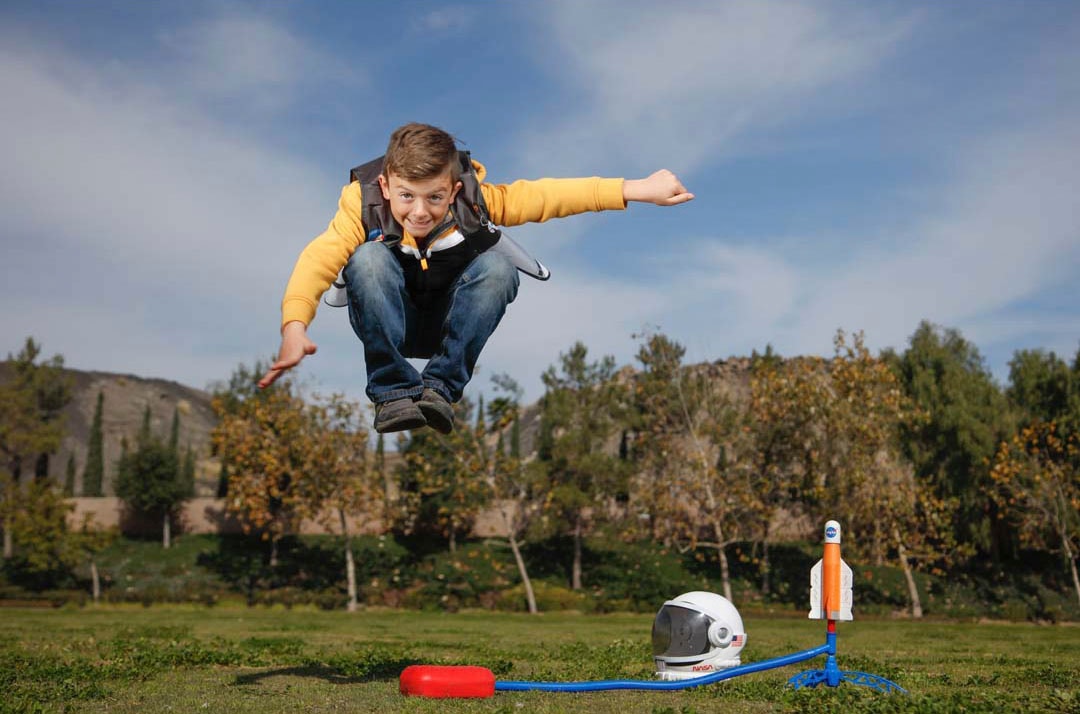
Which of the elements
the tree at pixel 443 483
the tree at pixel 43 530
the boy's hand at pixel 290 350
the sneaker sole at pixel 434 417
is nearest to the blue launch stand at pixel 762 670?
the sneaker sole at pixel 434 417

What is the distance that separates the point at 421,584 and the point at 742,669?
37562 millimetres

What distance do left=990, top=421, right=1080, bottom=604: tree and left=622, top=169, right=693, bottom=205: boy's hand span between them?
34659mm

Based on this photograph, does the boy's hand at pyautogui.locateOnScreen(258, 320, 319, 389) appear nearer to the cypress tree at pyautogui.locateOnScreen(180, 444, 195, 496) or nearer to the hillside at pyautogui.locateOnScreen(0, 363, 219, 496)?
the cypress tree at pyautogui.locateOnScreen(180, 444, 195, 496)

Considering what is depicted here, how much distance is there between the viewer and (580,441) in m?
44.2

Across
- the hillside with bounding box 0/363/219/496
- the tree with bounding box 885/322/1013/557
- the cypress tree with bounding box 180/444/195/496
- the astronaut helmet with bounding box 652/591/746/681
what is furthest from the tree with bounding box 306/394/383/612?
the hillside with bounding box 0/363/219/496

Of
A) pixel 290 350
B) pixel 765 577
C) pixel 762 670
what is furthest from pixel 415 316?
pixel 765 577

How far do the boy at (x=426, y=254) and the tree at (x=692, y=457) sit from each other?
31142 millimetres

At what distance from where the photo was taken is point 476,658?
43.4ft

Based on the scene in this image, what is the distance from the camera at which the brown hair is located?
6195mm

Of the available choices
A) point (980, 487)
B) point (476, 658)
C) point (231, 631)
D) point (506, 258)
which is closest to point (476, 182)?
point (506, 258)

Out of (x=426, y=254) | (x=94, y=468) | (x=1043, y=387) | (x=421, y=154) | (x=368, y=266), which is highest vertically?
(x=1043, y=387)

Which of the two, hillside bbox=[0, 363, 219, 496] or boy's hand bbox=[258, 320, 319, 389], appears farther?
→ hillside bbox=[0, 363, 219, 496]

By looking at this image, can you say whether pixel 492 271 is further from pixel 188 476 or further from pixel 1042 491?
pixel 188 476

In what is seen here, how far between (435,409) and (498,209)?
58.3 inches
